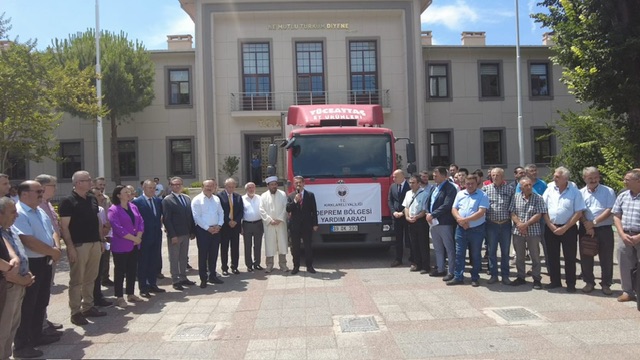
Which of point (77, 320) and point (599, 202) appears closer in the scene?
point (77, 320)

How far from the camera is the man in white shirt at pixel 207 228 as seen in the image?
8180 millimetres

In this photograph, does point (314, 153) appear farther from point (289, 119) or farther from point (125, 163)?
point (125, 163)

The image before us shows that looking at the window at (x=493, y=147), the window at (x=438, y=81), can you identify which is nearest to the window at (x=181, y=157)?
the window at (x=438, y=81)

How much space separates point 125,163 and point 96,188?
17.8 metres

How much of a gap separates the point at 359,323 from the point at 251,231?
12.7ft

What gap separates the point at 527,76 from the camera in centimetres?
2558

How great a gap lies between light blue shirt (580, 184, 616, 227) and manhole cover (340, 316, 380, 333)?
11.6 ft

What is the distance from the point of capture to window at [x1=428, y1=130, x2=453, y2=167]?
83.2ft

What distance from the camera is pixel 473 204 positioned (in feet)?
24.7

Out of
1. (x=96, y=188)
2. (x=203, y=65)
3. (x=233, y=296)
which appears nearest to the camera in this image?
(x=233, y=296)

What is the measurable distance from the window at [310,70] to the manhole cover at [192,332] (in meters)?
18.4

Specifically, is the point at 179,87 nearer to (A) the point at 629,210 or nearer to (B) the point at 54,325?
(B) the point at 54,325

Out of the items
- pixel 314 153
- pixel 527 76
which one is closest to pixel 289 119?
pixel 314 153

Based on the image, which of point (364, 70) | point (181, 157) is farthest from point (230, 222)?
point (181, 157)
